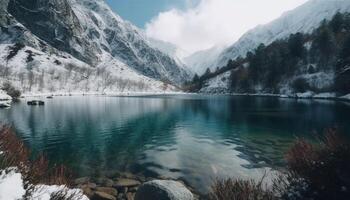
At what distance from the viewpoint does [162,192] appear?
55.4ft

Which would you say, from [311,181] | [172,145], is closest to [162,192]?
[311,181]

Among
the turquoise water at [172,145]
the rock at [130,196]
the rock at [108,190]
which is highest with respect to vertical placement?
the turquoise water at [172,145]

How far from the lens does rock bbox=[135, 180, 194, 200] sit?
16766mm

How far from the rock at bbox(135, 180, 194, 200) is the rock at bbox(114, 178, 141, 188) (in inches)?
327

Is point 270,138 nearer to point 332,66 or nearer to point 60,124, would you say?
point 60,124

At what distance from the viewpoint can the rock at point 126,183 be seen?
85.1 ft

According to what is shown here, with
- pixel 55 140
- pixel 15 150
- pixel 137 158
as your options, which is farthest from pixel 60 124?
pixel 15 150

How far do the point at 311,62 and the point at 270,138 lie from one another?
17120 centimetres

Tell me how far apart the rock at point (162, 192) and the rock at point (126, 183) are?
8.30m

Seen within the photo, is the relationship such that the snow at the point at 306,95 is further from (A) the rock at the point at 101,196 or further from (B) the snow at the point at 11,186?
(B) the snow at the point at 11,186

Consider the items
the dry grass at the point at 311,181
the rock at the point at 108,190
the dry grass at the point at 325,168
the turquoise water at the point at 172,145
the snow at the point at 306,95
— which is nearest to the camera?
the dry grass at the point at 311,181

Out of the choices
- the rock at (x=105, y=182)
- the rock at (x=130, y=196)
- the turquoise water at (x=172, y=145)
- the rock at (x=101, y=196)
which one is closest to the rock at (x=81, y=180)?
the rock at (x=105, y=182)

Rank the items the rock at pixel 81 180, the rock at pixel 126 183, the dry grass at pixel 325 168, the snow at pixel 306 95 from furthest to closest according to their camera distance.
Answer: the snow at pixel 306 95 < the rock at pixel 81 180 < the rock at pixel 126 183 < the dry grass at pixel 325 168

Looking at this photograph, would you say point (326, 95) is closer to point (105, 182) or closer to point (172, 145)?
point (172, 145)
